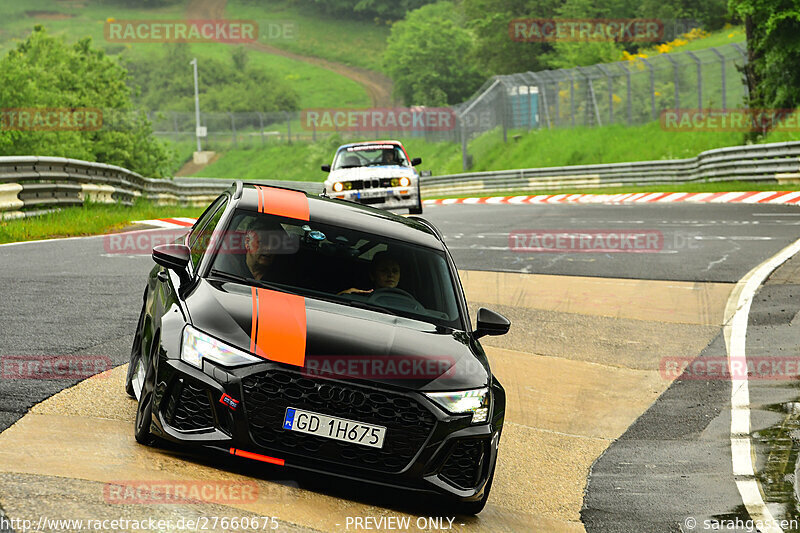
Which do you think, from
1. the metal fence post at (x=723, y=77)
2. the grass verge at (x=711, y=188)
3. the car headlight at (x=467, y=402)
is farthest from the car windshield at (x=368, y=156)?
the metal fence post at (x=723, y=77)

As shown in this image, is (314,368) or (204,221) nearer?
(314,368)

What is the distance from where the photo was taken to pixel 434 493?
5559mm

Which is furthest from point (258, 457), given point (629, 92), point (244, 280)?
point (629, 92)

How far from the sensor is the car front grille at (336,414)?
527 cm

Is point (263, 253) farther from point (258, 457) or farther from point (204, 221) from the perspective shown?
point (258, 457)

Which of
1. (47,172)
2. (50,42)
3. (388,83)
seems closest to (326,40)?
(388,83)

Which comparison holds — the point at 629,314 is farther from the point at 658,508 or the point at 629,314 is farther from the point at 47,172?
the point at 47,172

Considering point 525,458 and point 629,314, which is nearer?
point 525,458

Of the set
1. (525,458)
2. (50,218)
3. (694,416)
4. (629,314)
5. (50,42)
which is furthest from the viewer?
(50,42)

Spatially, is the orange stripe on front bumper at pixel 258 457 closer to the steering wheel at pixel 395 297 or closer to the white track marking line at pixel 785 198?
the steering wheel at pixel 395 297

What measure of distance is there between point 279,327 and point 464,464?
47.2 inches

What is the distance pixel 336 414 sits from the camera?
17.4 feet

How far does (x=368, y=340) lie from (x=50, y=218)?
14707 millimetres

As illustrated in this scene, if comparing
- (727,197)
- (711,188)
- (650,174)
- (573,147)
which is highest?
(727,197)
